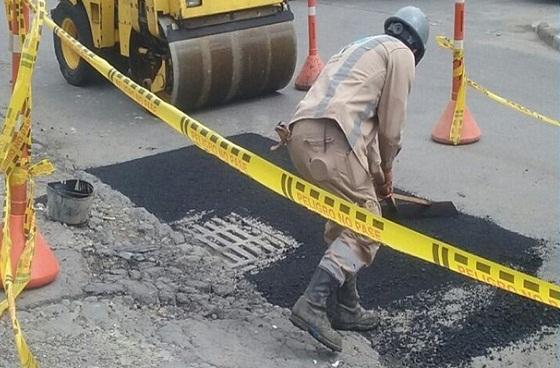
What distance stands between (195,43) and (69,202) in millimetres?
2718

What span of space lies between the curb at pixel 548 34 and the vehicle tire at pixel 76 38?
18.6 feet

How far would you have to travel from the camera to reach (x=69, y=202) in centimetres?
523

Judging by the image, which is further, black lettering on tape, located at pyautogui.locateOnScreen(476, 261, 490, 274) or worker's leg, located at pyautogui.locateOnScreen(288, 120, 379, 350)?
worker's leg, located at pyautogui.locateOnScreen(288, 120, 379, 350)

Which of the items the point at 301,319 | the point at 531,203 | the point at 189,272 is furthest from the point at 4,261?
the point at 531,203

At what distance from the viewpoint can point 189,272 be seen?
4.84 metres

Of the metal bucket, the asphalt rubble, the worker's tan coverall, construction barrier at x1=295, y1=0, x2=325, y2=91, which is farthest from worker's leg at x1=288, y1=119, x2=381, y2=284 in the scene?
construction barrier at x1=295, y1=0, x2=325, y2=91

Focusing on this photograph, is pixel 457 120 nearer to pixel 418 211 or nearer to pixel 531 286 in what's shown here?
pixel 418 211

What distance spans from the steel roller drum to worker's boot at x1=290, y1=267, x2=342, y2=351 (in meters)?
3.87

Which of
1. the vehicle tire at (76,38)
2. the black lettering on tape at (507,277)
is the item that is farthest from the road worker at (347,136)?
the vehicle tire at (76,38)

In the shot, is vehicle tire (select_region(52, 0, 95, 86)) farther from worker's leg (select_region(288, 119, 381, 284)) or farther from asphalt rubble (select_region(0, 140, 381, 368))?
worker's leg (select_region(288, 119, 381, 284))

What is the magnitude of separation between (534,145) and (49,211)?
3894 millimetres

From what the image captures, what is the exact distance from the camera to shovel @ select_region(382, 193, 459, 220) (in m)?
5.52

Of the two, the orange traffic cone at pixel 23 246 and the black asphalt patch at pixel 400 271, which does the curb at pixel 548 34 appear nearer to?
the black asphalt patch at pixel 400 271

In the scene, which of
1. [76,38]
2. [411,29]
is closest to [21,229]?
[411,29]
